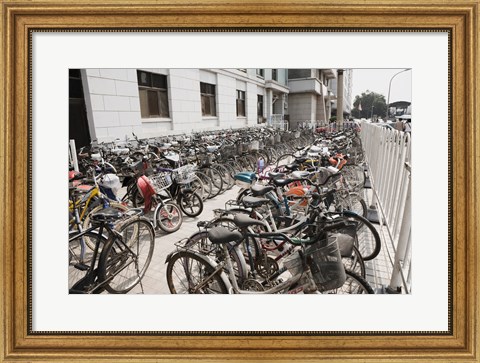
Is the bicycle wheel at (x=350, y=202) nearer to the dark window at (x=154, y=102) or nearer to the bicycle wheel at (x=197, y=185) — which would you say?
the bicycle wheel at (x=197, y=185)

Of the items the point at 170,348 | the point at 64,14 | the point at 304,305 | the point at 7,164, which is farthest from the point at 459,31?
the point at 7,164

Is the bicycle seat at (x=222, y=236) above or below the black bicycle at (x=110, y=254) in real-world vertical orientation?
above

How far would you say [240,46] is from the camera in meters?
1.68

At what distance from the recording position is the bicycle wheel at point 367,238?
3.27 metres

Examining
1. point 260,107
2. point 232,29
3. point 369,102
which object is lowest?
point 232,29

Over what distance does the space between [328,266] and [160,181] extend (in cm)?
334

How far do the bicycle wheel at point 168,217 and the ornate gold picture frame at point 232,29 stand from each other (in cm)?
268

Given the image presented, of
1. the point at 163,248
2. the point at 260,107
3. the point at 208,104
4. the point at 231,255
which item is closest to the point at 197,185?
the point at 163,248

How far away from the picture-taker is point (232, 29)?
5.29 feet

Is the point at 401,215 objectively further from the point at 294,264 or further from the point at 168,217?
the point at 168,217

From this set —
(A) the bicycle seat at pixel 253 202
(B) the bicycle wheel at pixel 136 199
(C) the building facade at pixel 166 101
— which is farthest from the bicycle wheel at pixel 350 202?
(B) the bicycle wheel at pixel 136 199

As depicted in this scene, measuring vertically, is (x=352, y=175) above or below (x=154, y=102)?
below

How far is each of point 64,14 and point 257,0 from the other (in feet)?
3.72

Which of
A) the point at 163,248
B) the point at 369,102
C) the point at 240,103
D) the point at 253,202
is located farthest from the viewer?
the point at 240,103
